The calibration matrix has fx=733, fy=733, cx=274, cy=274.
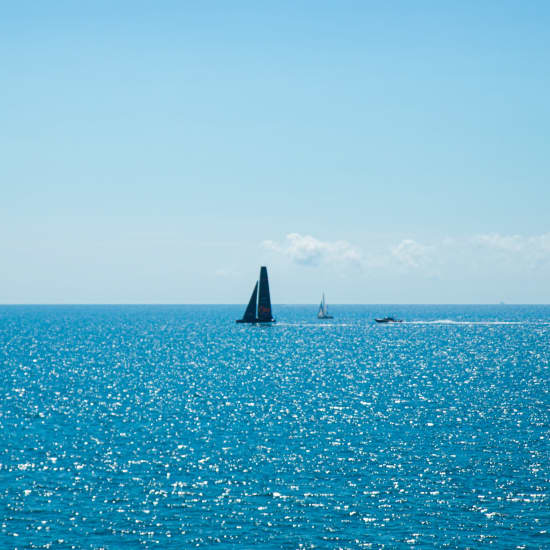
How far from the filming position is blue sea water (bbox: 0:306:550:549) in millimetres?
39250

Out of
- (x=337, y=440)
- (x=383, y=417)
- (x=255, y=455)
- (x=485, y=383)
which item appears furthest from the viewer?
(x=485, y=383)

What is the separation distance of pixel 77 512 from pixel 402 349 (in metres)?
146

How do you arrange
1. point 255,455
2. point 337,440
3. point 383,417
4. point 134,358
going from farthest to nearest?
point 134,358 < point 383,417 < point 337,440 < point 255,455

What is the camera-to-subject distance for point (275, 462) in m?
54.7

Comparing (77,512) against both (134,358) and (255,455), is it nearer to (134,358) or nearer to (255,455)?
(255,455)

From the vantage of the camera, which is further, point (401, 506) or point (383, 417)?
point (383, 417)

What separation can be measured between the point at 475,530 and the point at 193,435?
32718mm

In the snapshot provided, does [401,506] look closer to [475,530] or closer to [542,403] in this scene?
[475,530]

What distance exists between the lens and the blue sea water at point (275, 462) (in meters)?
39.2

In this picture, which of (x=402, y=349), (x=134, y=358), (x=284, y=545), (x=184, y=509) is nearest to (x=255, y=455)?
(x=184, y=509)

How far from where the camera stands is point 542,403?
8438cm

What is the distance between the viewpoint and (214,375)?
123m

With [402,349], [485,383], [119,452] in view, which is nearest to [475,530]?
[119,452]

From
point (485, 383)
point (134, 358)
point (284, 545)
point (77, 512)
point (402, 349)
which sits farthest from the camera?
point (402, 349)
